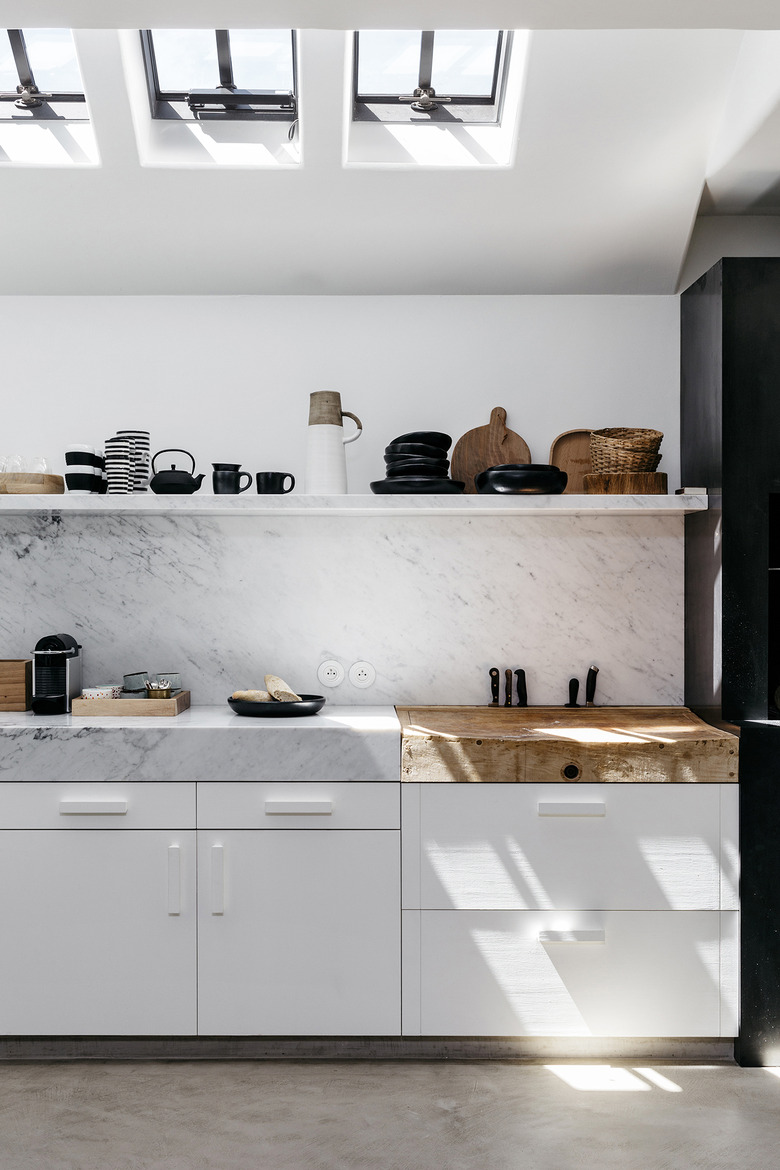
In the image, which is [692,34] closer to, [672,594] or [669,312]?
[669,312]

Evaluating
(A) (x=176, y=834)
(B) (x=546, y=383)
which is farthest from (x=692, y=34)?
(A) (x=176, y=834)

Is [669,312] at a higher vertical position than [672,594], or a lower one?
higher

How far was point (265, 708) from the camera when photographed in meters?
2.59

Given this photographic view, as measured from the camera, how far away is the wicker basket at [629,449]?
273 centimetres

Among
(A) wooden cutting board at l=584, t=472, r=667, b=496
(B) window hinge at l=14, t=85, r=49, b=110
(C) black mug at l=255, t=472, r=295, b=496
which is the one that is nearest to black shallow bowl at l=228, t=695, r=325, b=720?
(C) black mug at l=255, t=472, r=295, b=496

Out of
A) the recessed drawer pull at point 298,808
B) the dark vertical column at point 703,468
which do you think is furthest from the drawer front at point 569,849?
the dark vertical column at point 703,468

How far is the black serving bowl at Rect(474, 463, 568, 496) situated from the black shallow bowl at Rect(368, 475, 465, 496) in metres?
0.14

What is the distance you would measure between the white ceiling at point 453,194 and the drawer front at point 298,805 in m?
1.76

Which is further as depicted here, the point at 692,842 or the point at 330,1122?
the point at 692,842

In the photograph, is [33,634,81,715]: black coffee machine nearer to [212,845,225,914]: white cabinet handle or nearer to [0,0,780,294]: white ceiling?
[212,845,225,914]: white cabinet handle

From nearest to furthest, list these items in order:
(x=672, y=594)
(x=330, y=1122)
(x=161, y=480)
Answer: (x=330, y=1122) < (x=161, y=480) < (x=672, y=594)

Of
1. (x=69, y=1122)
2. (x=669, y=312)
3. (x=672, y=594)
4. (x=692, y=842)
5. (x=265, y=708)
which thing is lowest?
(x=69, y=1122)

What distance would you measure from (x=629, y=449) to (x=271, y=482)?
1196mm

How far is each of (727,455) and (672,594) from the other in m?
0.62
